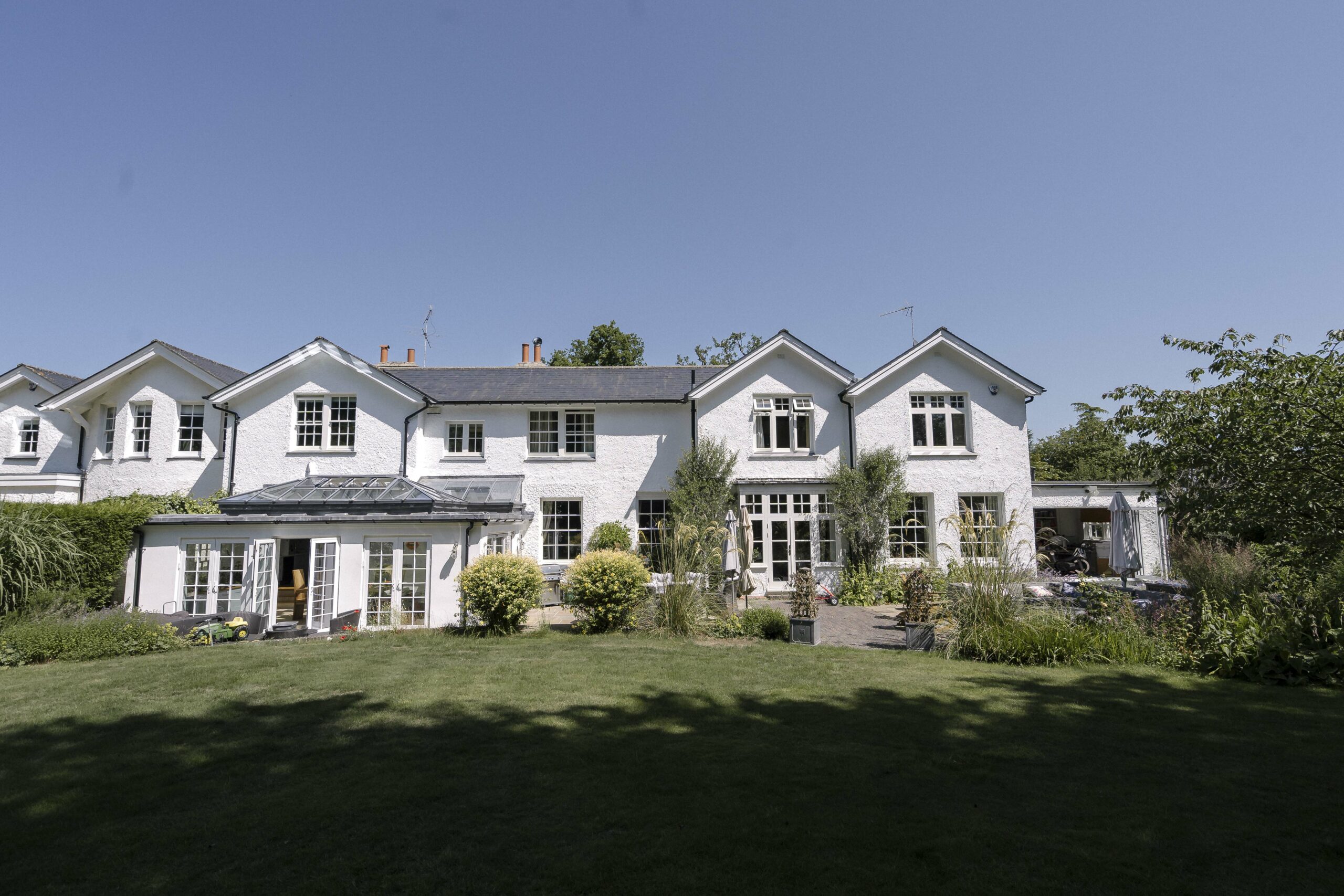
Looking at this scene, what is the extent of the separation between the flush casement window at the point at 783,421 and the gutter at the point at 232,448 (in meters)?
15.3

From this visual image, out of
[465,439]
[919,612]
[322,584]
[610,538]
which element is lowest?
[919,612]

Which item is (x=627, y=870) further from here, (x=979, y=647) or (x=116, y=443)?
(x=116, y=443)

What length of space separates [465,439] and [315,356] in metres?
4.98

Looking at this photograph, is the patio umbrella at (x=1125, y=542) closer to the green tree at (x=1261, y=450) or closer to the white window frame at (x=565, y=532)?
the green tree at (x=1261, y=450)

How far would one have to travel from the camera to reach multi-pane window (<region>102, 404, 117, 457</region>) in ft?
72.2

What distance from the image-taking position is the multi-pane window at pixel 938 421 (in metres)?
22.0

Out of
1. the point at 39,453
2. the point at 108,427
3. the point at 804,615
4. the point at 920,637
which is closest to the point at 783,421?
the point at 804,615

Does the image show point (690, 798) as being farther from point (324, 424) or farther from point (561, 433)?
point (324, 424)

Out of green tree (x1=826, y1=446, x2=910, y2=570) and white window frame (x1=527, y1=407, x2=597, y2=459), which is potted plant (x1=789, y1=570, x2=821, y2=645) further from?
white window frame (x1=527, y1=407, x2=597, y2=459)

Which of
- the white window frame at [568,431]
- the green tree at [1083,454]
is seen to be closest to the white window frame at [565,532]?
the white window frame at [568,431]

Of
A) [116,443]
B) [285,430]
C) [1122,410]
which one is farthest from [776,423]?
[116,443]

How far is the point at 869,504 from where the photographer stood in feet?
68.6

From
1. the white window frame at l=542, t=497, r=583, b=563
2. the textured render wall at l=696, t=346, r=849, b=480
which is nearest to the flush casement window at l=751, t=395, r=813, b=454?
the textured render wall at l=696, t=346, r=849, b=480

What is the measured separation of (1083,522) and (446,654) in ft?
85.8
